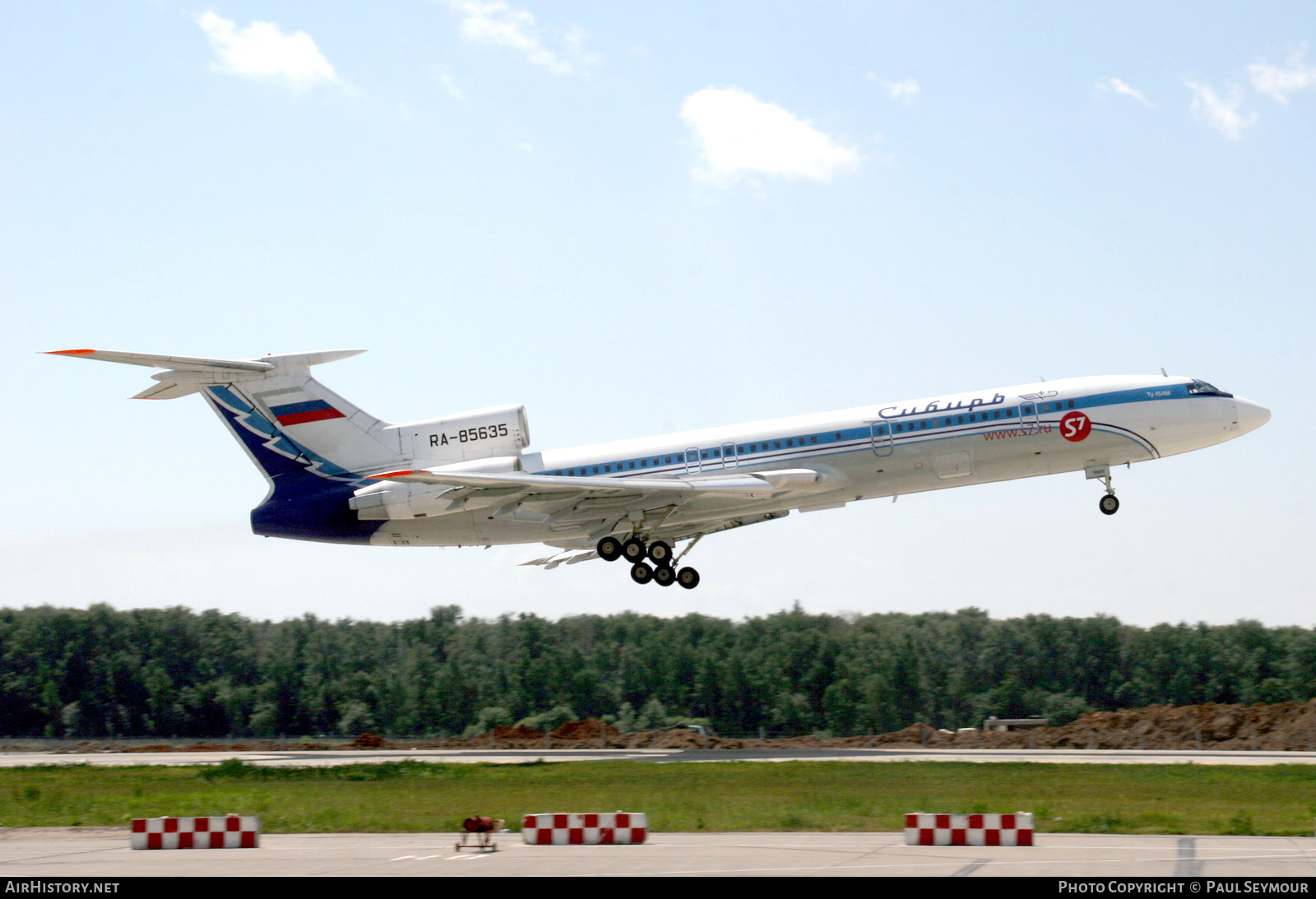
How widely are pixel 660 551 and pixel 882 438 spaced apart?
683 centimetres

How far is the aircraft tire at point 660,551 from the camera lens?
109ft

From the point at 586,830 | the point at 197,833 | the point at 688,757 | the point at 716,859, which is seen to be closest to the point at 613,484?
the point at 688,757

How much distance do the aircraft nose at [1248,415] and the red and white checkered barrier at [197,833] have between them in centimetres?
2480

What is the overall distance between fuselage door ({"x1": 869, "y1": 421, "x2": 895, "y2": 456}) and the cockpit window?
7.52m

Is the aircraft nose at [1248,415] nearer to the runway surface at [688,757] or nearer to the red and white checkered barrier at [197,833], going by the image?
the runway surface at [688,757]

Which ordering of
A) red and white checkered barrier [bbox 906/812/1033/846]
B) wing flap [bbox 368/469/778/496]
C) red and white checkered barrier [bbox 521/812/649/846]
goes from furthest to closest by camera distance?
wing flap [bbox 368/469/778/496] → red and white checkered barrier [bbox 521/812/649/846] → red and white checkered barrier [bbox 906/812/1033/846]

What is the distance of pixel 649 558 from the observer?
3331 centimetres

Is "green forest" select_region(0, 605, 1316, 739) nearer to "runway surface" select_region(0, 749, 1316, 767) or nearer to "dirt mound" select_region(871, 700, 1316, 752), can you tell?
"runway surface" select_region(0, 749, 1316, 767)

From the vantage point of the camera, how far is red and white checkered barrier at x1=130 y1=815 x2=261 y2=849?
679 inches

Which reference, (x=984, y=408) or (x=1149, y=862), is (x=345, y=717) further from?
(x=1149, y=862)

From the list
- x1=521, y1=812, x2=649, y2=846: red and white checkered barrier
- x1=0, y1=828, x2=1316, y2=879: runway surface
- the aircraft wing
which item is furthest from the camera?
the aircraft wing

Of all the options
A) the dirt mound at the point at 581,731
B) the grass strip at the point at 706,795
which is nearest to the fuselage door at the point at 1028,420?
the grass strip at the point at 706,795

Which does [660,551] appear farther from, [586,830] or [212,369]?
[586,830]

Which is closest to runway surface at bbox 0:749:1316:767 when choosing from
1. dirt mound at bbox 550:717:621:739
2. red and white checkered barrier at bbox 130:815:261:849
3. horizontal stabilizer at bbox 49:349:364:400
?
dirt mound at bbox 550:717:621:739
